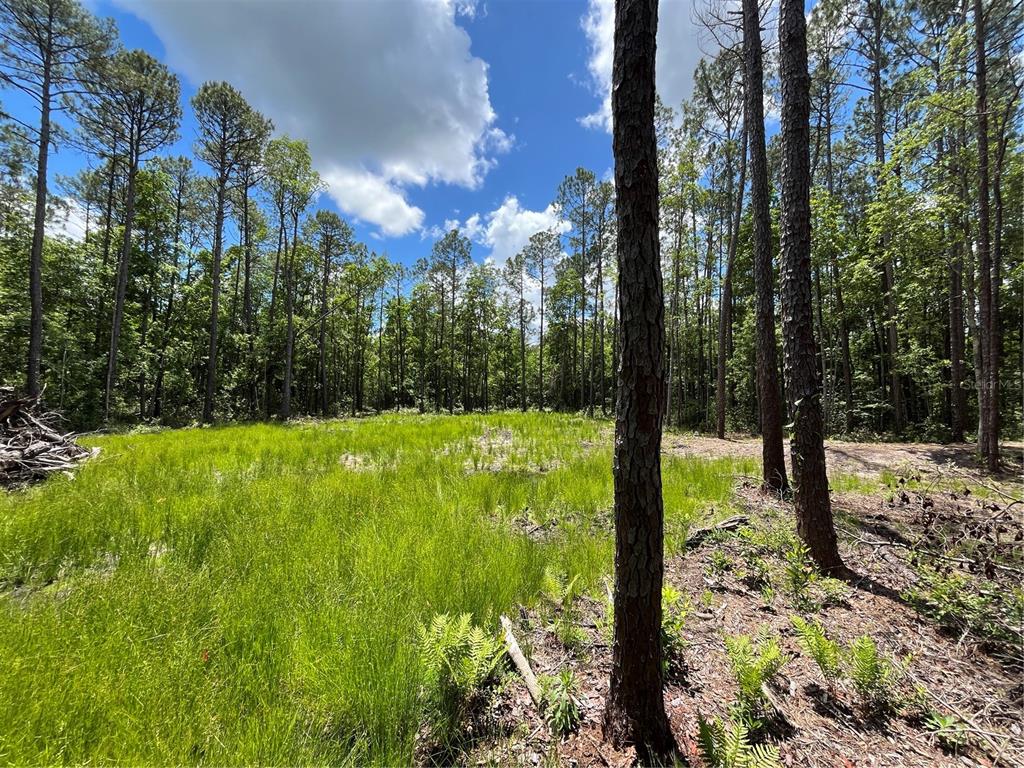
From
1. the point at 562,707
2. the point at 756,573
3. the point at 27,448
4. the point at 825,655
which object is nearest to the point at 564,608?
the point at 562,707

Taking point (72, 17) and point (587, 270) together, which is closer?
point (72, 17)

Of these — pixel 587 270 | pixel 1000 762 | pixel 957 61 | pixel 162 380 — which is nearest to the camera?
pixel 1000 762

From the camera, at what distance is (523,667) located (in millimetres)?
2115

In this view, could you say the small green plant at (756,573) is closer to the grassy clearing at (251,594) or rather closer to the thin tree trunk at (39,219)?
the grassy clearing at (251,594)

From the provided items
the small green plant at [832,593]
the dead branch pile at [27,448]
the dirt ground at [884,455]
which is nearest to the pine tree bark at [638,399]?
the small green plant at [832,593]

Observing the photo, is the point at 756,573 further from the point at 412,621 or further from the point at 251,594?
the point at 251,594

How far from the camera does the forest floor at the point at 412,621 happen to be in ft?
5.34

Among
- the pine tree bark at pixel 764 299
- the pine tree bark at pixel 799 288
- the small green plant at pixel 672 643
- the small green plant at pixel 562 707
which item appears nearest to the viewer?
the small green plant at pixel 562 707

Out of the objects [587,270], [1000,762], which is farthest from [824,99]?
[1000,762]

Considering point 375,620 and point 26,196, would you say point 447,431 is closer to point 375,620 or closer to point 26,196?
point 375,620

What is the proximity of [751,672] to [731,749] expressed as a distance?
1.79 ft

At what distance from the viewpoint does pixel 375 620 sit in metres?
2.21

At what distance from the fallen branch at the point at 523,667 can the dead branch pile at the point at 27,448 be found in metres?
7.04

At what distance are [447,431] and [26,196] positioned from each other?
21.5 meters
